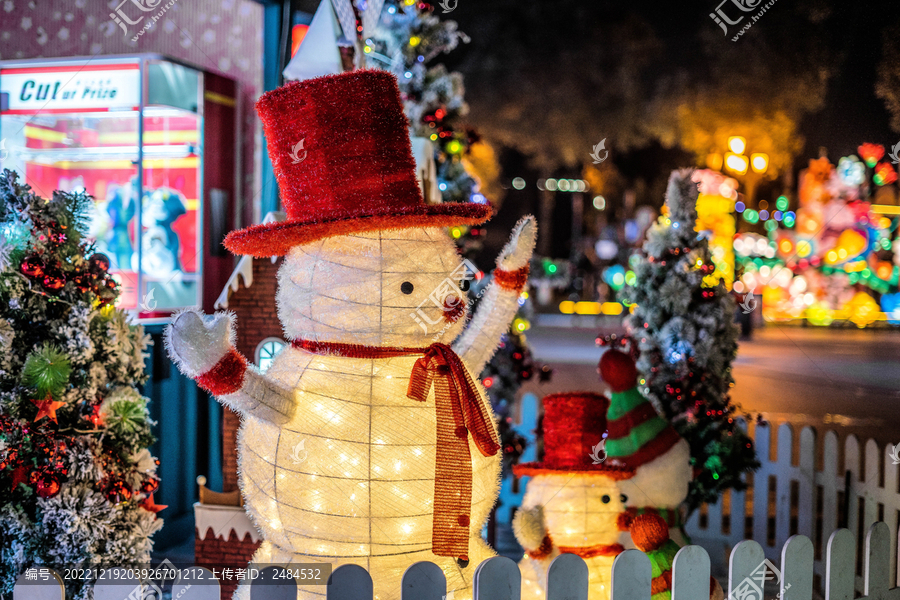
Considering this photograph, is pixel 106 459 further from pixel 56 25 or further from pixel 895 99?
pixel 895 99

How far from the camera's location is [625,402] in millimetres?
3623

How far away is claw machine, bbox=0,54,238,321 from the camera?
5.91 m

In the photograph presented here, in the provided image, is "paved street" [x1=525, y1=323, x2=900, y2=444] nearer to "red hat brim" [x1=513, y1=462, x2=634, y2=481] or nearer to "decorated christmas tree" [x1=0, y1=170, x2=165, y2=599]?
"red hat brim" [x1=513, y1=462, x2=634, y2=481]

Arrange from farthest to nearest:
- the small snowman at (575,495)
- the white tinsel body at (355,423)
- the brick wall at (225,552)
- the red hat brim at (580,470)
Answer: the brick wall at (225,552) < the red hat brim at (580,470) < the small snowman at (575,495) < the white tinsel body at (355,423)

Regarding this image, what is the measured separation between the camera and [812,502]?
496 centimetres

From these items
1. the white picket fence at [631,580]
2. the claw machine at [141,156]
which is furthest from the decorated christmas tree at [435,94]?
the white picket fence at [631,580]

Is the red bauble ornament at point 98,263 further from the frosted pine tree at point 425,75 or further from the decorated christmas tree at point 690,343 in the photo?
the decorated christmas tree at point 690,343

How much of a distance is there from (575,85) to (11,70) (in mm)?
7523

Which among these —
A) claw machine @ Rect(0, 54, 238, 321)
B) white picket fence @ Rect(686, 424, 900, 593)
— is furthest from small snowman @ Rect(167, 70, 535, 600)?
claw machine @ Rect(0, 54, 238, 321)

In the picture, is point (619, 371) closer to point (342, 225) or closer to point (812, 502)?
point (342, 225)

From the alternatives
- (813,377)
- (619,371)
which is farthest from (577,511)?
(813,377)

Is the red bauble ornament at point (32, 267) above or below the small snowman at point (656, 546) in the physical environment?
above

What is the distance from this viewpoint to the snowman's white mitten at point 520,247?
279cm

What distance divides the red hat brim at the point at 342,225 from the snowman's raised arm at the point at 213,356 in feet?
1.10
